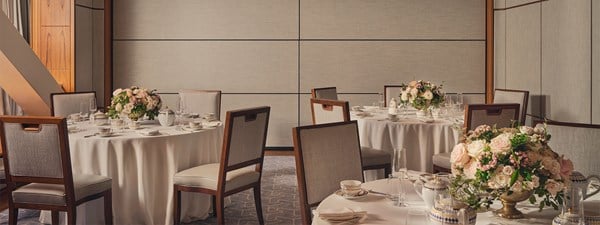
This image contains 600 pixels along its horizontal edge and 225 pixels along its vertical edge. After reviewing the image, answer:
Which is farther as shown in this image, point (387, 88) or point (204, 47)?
point (204, 47)

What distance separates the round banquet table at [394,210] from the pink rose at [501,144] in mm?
278

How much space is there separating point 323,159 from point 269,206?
2.22m

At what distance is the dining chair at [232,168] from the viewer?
4.02 metres

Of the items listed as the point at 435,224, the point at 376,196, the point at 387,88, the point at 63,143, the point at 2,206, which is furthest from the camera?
the point at 387,88

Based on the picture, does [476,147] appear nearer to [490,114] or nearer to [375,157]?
[490,114]

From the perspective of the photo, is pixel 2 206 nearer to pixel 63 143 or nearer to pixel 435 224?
pixel 63 143

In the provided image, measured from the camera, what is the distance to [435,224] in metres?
1.94

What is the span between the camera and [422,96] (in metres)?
5.41

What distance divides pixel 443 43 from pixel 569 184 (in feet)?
19.9

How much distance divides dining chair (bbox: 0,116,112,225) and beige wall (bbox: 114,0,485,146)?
434 cm

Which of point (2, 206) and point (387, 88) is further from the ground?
point (387, 88)

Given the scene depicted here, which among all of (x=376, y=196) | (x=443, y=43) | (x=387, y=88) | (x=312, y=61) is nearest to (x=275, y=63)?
(x=312, y=61)

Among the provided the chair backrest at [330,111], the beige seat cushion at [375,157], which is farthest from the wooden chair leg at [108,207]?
the beige seat cushion at [375,157]

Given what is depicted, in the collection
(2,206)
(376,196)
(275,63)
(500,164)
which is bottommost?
(2,206)
